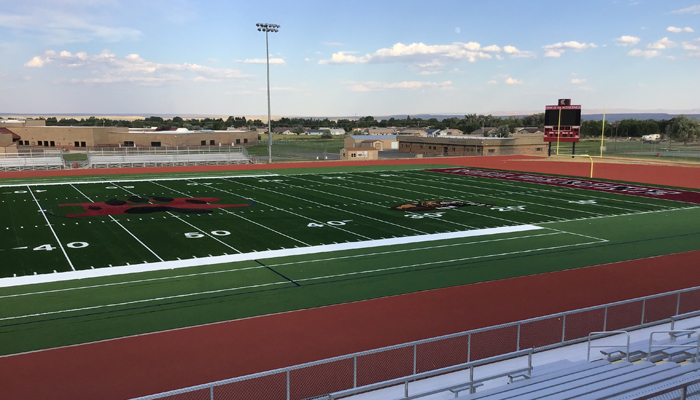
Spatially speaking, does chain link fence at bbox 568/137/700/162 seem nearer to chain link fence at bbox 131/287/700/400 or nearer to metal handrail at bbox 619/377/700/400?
chain link fence at bbox 131/287/700/400

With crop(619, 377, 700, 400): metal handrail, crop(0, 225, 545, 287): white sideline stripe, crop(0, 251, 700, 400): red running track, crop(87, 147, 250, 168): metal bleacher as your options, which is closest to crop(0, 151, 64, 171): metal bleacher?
crop(87, 147, 250, 168): metal bleacher

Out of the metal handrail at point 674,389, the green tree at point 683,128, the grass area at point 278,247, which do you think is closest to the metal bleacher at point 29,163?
the grass area at point 278,247

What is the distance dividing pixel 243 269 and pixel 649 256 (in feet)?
44.8

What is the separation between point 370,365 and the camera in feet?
33.9

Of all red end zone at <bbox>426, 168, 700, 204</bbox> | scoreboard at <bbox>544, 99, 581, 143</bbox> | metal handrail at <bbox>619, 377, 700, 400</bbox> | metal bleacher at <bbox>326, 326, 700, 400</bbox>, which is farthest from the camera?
scoreboard at <bbox>544, 99, 581, 143</bbox>

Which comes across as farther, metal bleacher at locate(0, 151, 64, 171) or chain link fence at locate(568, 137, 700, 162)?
chain link fence at locate(568, 137, 700, 162)

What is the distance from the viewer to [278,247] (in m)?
20.2

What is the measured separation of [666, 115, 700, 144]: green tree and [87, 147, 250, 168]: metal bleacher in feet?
343

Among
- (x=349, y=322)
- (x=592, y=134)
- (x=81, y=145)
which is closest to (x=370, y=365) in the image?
(x=349, y=322)

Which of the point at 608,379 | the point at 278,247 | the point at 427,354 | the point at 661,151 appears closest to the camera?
the point at 608,379

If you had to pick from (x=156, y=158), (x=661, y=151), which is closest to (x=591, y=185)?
(x=156, y=158)

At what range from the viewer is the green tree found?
12249 cm

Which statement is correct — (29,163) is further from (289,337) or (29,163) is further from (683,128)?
(683,128)

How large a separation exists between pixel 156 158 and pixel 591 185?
38951mm
